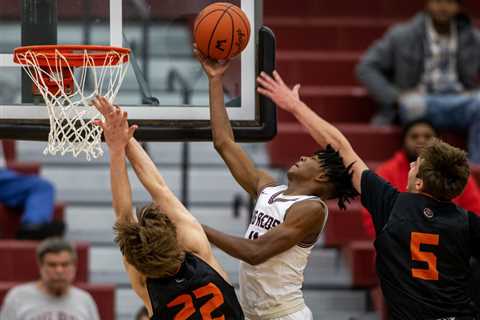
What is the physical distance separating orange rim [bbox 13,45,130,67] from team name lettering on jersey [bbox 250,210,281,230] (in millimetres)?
925

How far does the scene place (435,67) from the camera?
8.96m

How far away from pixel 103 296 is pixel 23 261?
538mm

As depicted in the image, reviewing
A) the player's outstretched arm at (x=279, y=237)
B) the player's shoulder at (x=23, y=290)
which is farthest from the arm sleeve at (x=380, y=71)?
the player's outstretched arm at (x=279, y=237)

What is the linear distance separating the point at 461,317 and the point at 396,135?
150 inches

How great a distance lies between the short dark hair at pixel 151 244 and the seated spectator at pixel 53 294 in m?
2.49

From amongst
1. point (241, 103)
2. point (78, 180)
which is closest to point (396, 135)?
point (78, 180)

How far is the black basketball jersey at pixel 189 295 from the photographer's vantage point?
5039 mm

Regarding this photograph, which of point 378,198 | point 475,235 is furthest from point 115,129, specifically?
point 475,235

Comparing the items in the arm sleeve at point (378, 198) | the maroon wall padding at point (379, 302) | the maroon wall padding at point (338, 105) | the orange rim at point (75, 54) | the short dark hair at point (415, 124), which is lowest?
the maroon wall padding at point (379, 302)

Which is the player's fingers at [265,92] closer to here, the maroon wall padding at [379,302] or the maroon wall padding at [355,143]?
the maroon wall padding at [379,302]

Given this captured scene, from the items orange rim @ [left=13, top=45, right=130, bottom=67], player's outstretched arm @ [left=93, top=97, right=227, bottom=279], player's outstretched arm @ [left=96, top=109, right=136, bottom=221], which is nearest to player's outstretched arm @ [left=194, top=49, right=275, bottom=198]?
orange rim @ [left=13, top=45, right=130, bottom=67]

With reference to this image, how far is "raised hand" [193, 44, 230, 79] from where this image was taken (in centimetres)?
580

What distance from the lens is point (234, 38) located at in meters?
5.64

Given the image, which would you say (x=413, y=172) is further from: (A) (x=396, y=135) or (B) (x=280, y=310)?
(A) (x=396, y=135)
